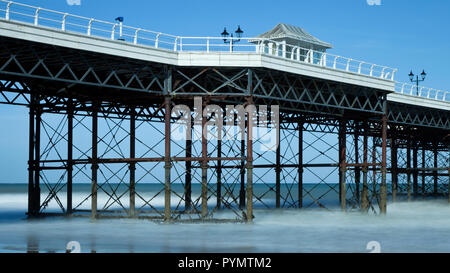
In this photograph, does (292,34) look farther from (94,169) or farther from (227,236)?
(227,236)

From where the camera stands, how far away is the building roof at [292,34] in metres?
49.1

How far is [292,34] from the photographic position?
49.2 m

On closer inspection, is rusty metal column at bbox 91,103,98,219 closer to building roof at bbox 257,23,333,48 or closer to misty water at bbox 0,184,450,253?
misty water at bbox 0,184,450,253

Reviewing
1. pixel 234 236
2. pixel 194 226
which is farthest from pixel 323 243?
pixel 194 226

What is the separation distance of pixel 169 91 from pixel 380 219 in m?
17.2

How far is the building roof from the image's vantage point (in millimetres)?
49094

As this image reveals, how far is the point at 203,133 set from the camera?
40.5 m

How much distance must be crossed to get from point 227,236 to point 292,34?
21080 millimetres

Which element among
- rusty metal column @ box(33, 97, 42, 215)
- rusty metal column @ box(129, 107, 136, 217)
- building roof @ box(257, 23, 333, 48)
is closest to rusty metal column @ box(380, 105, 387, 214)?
building roof @ box(257, 23, 333, 48)

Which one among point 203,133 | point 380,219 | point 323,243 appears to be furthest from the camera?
point 380,219

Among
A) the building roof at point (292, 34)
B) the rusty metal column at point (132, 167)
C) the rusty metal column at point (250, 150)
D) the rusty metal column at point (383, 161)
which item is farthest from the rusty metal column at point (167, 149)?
the rusty metal column at point (383, 161)

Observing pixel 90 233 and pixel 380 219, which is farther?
pixel 380 219
